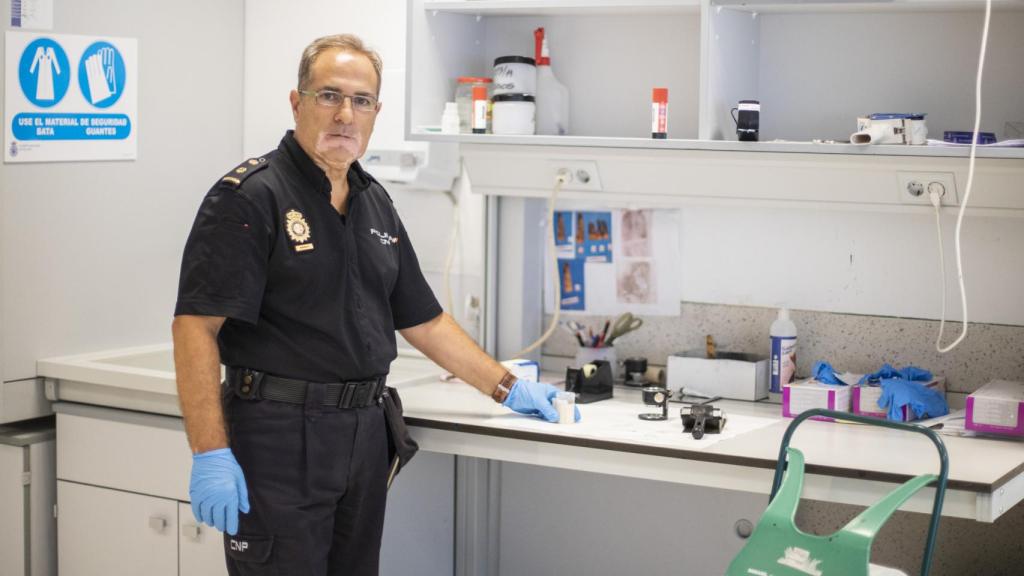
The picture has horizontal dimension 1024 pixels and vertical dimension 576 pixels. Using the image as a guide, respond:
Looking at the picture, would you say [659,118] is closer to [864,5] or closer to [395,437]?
[864,5]

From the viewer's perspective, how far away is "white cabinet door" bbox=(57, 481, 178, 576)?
3.03 metres

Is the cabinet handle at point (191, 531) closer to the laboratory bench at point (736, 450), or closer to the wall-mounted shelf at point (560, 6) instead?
the laboratory bench at point (736, 450)

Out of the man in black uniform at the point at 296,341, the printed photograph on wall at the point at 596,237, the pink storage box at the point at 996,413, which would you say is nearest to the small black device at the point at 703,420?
the pink storage box at the point at 996,413

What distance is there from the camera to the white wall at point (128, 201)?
122 inches

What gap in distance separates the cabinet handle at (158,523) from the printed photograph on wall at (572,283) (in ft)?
3.89

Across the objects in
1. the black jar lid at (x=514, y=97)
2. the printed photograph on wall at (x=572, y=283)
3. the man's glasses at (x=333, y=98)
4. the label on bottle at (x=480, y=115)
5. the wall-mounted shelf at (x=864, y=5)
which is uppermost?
the wall-mounted shelf at (x=864, y=5)

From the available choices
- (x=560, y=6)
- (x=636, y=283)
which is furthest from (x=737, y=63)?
(x=636, y=283)

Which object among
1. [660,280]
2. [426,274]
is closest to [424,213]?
[426,274]

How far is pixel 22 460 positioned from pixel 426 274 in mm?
1175

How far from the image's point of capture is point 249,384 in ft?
7.74

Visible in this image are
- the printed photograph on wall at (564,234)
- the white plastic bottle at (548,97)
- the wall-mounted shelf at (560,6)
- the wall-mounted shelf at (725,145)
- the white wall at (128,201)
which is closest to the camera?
the wall-mounted shelf at (725,145)

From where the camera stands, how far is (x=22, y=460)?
3.13m

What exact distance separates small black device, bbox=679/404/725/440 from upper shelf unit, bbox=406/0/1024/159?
60 cm

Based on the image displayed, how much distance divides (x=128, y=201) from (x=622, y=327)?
1377 mm
